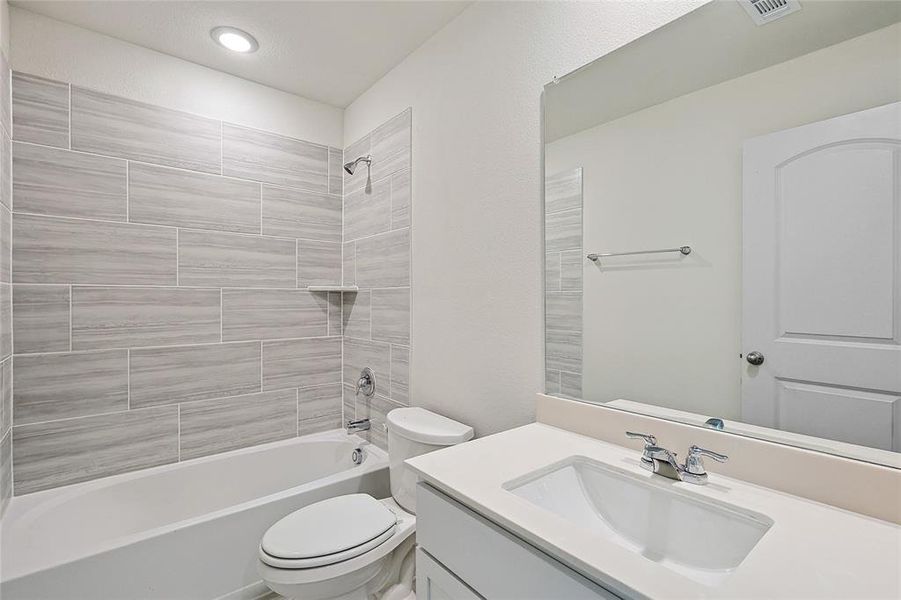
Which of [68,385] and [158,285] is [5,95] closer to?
[158,285]

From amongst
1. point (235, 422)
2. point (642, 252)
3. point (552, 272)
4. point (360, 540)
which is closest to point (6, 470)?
point (235, 422)

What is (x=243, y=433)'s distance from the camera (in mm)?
2312

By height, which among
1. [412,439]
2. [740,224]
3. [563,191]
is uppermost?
[563,191]

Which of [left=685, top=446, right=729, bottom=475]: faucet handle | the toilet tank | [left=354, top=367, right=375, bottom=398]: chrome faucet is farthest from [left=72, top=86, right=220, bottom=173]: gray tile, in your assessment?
[left=685, top=446, right=729, bottom=475]: faucet handle

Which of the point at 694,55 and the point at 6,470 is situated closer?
the point at 694,55

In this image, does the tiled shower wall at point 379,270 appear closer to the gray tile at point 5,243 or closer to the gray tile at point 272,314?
the gray tile at point 272,314

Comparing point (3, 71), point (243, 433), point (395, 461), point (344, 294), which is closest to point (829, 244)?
point (395, 461)

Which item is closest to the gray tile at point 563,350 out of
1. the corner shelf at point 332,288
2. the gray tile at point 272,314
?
the corner shelf at point 332,288

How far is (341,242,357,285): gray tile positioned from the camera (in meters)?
2.57

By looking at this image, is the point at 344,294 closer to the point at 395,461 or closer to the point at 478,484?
the point at 395,461

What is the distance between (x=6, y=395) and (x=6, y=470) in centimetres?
29

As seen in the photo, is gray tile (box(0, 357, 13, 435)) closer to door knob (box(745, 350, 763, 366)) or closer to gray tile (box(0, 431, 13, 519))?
gray tile (box(0, 431, 13, 519))

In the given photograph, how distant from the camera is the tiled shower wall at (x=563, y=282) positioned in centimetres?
136

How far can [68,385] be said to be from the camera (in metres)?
1.87
